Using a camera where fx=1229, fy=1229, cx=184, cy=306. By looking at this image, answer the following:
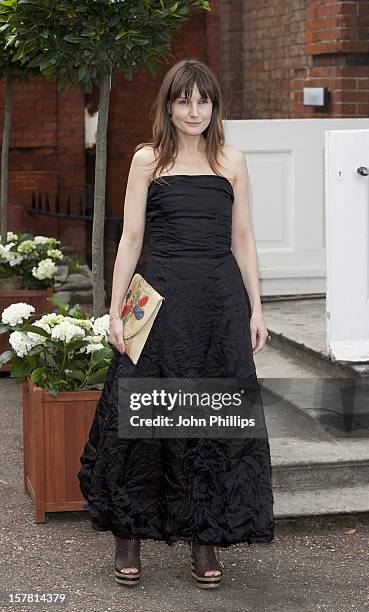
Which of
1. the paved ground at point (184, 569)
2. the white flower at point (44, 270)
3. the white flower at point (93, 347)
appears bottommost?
the paved ground at point (184, 569)

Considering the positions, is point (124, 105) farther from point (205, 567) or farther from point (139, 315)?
point (205, 567)

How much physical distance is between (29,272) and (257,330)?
3750mm

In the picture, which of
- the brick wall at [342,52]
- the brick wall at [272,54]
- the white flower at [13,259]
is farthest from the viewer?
the brick wall at [272,54]

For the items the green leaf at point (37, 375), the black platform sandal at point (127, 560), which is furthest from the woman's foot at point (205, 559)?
the green leaf at point (37, 375)

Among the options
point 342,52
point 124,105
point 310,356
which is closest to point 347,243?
point 310,356

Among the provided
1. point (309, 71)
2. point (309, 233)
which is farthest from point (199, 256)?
point (309, 71)

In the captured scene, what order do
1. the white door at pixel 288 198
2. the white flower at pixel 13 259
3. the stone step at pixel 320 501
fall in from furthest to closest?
1. the white door at pixel 288 198
2. the white flower at pixel 13 259
3. the stone step at pixel 320 501

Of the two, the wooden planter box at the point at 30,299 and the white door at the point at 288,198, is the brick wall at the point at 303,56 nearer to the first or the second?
the white door at the point at 288,198

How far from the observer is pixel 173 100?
4270 mm

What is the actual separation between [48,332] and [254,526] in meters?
1.30

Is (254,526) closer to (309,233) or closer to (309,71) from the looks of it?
(309,233)

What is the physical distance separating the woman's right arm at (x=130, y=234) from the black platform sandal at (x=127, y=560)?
703mm

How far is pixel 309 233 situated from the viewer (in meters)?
8.15

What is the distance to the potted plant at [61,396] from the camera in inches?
198
